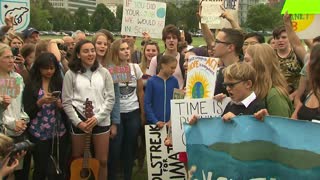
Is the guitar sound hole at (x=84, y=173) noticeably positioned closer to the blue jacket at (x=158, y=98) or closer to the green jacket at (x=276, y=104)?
the blue jacket at (x=158, y=98)

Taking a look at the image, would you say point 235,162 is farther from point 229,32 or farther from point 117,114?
point 117,114

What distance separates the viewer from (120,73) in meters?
7.05

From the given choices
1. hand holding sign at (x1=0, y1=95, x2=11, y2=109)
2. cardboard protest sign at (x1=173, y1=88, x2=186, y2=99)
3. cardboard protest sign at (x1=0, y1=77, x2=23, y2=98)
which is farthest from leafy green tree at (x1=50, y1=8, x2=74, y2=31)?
hand holding sign at (x1=0, y1=95, x2=11, y2=109)

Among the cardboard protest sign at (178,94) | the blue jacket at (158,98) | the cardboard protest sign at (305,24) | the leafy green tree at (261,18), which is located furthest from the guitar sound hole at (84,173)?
the leafy green tree at (261,18)

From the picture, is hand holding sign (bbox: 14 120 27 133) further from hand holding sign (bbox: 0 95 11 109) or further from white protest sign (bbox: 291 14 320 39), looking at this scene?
white protest sign (bbox: 291 14 320 39)

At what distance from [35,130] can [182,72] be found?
2.32 m

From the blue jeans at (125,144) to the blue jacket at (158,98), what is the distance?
0.83 feet

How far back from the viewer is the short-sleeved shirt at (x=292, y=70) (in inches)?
272

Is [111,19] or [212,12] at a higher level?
[111,19]

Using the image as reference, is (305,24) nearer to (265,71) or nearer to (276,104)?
(265,71)

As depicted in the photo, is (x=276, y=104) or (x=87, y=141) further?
(x=87, y=141)

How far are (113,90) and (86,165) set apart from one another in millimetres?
1004

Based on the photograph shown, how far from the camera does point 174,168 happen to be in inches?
278

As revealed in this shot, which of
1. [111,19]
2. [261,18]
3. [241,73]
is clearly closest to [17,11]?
[241,73]
